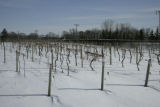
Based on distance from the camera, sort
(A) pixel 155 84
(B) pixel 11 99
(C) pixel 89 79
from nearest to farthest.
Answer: (B) pixel 11 99, (A) pixel 155 84, (C) pixel 89 79

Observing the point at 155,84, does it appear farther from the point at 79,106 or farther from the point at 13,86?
the point at 13,86

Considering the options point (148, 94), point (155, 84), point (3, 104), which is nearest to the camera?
point (3, 104)

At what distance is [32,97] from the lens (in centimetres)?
292

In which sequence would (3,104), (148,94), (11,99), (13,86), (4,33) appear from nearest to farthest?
(3,104), (11,99), (148,94), (13,86), (4,33)

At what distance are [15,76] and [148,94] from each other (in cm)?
345

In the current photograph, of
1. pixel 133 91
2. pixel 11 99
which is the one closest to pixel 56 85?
pixel 11 99

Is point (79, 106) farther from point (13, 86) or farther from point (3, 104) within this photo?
point (13, 86)

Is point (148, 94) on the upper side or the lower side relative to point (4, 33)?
lower

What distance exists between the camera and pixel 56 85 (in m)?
3.64

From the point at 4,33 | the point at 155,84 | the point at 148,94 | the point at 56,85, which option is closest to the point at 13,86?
the point at 56,85

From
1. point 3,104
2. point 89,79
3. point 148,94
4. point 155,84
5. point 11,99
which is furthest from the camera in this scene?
point 89,79

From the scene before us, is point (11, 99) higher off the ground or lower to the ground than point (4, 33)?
lower

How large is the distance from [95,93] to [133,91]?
2.86 feet

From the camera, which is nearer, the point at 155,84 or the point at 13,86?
the point at 13,86
